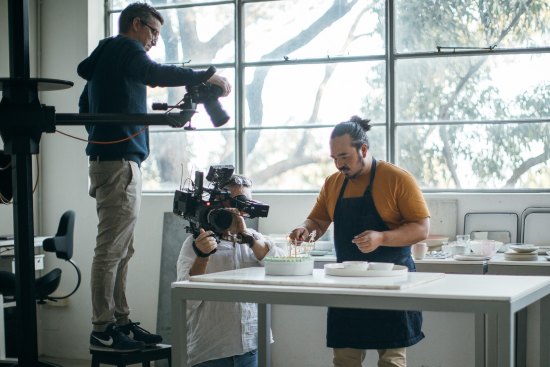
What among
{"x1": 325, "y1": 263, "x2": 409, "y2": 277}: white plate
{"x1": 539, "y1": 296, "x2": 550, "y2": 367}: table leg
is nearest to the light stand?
{"x1": 325, "y1": 263, "x2": 409, "y2": 277}: white plate

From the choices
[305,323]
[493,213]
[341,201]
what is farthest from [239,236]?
[493,213]

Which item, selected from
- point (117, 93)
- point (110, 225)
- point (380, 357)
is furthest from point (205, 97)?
point (380, 357)

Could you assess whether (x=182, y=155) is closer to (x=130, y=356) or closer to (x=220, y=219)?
(x=130, y=356)

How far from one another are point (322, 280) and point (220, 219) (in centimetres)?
47

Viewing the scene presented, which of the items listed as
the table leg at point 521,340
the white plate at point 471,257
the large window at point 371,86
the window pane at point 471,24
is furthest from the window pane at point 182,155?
the table leg at point 521,340

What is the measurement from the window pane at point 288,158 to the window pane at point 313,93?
0.25 feet

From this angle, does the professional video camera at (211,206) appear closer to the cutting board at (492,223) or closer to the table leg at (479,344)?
the table leg at (479,344)

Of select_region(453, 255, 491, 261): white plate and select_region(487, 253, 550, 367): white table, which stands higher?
select_region(453, 255, 491, 261): white plate

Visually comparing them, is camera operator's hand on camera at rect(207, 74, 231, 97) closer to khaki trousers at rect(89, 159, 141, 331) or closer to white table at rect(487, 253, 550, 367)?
khaki trousers at rect(89, 159, 141, 331)

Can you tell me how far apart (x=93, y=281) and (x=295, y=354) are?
163 cm

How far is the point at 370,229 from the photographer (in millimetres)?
3303

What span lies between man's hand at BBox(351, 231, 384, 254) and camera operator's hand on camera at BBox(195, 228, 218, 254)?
54cm

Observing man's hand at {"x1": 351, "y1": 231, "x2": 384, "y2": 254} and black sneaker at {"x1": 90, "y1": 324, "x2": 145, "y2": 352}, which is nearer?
man's hand at {"x1": 351, "y1": 231, "x2": 384, "y2": 254}

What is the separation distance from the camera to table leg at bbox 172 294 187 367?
3012 mm
